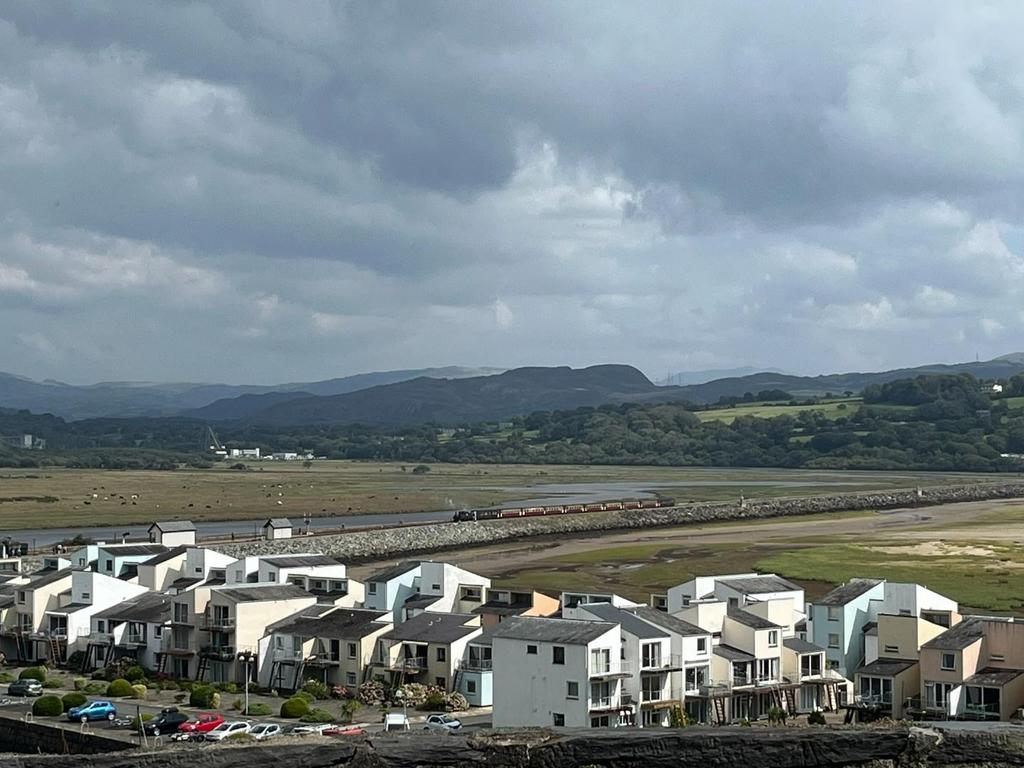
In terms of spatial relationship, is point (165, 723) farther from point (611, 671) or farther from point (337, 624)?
point (611, 671)

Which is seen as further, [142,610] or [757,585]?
[142,610]

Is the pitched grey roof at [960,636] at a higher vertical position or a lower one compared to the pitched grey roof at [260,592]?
lower

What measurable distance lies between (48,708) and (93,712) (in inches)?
70.3

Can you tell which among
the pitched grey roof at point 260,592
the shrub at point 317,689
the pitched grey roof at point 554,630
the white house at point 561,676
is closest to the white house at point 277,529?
the pitched grey roof at point 260,592

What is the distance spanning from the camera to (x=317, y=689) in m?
47.9

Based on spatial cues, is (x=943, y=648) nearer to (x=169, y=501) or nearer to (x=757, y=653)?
(x=757, y=653)

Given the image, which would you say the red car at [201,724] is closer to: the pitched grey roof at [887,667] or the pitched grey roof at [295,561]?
the pitched grey roof at [887,667]

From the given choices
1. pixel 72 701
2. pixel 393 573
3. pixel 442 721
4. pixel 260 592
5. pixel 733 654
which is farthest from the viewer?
pixel 393 573

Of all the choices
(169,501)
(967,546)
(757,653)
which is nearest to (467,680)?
(757,653)

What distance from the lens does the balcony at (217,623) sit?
2040 inches

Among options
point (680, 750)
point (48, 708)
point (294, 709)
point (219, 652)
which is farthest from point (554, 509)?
point (680, 750)

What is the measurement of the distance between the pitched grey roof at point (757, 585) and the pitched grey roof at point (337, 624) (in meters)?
13.0

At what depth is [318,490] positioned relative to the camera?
16462 centimetres

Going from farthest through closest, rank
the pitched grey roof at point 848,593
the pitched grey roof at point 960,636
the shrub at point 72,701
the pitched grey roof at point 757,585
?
the pitched grey roof at point 757,585
the pitched grey roof at point 848,593
the shrub at point 72,701
the pitched grey roof at point 960,636
